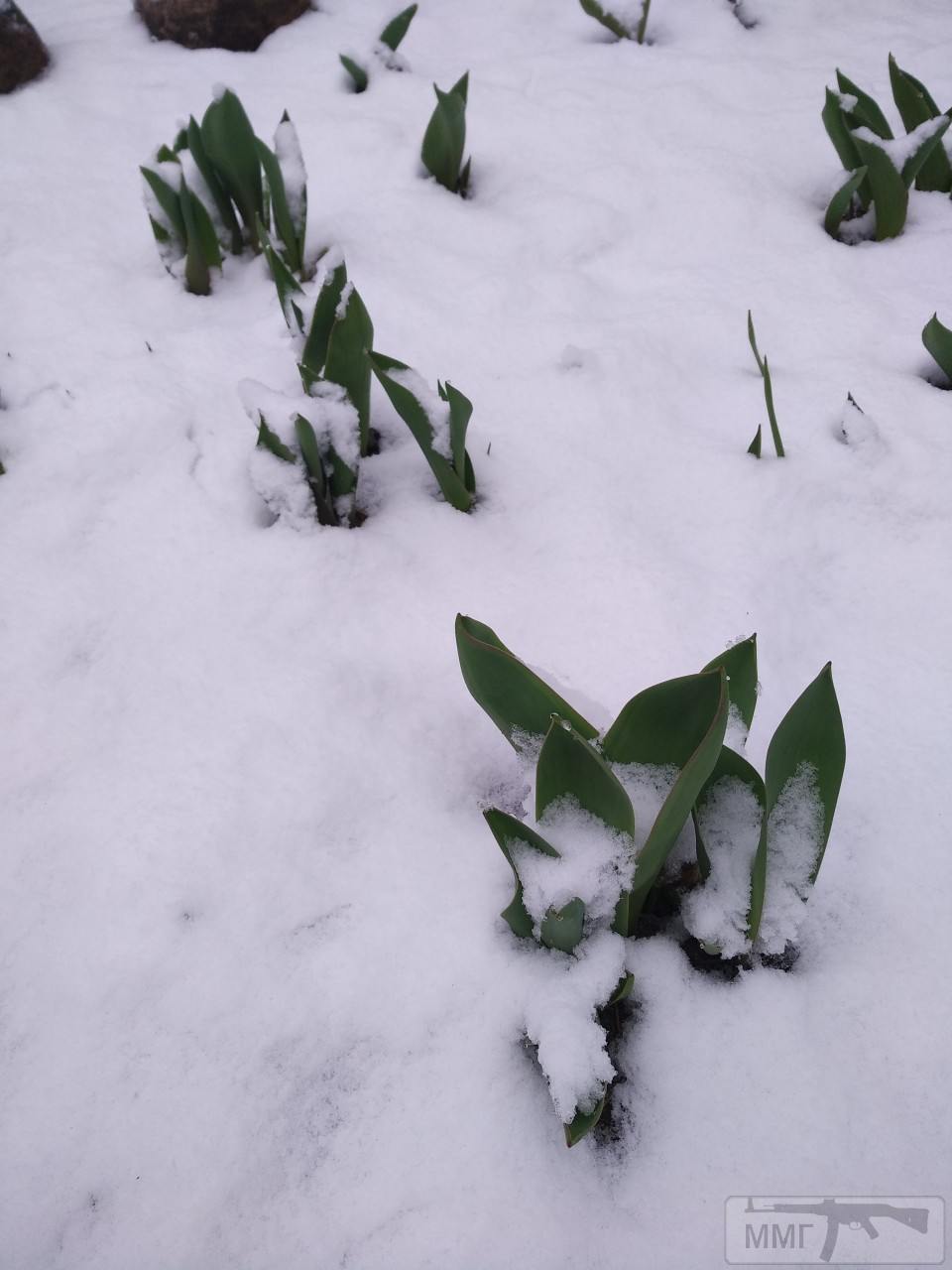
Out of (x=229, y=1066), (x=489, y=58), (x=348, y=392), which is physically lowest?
(x=229, y=1066)

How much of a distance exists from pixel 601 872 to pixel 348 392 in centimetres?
93

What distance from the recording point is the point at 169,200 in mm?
1783

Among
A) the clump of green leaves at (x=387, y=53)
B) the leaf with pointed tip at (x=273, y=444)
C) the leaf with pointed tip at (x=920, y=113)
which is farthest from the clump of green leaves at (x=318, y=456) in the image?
the clump of green leaves at (x=387, y=53)

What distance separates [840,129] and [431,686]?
1.74 meters

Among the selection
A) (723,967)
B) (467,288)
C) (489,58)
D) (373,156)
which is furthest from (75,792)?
(489,58)

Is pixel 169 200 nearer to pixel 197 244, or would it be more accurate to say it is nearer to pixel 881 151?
pixel 197 244

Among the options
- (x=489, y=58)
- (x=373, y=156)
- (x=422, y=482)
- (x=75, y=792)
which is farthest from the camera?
(x=489, y=58)

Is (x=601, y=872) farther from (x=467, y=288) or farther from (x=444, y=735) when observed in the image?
(x=467, y=288)

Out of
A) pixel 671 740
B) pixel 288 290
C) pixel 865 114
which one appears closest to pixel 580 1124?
pixel 671 740

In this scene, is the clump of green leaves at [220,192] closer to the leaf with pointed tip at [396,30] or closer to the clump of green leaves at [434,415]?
the clump of green leaves at [434,415]

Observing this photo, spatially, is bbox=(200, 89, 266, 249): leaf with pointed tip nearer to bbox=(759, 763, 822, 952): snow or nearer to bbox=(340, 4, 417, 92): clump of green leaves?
bbox=(340, 4, 417, 92): clump of green leaves

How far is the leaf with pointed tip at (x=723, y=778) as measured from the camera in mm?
859

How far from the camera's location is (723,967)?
3.09 feet

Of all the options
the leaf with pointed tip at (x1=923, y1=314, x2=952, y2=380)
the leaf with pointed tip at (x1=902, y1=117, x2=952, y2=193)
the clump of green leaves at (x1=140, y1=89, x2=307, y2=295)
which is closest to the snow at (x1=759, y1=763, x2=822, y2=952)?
the leaf with pointed tip at (x1=923, y1=314, x2=952, y2=380)
